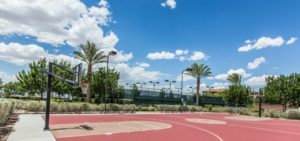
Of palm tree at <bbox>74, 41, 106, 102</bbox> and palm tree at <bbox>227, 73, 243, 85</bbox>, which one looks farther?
palm tree at <bbox>227, 73, 243, 85</bbox>

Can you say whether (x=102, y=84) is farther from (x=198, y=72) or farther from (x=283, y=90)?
(x=283, y=90)

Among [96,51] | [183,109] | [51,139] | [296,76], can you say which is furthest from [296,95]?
[51,139]

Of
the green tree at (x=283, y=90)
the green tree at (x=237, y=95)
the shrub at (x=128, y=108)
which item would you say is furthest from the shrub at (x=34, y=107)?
the green tree at (x=283, y=90)

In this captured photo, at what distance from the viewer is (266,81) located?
6581 centimetres

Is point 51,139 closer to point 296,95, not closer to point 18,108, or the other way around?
point 18,108

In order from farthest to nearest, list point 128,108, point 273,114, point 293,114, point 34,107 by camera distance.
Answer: point 273,114 < point 293,114 < point 128,108 < point 34,107

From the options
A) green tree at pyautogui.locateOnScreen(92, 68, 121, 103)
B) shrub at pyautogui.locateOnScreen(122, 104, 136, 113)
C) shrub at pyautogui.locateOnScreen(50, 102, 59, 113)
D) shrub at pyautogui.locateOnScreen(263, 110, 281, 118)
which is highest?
green tree at pyautogui.locateOnScreen(92, 68, 121, 103)

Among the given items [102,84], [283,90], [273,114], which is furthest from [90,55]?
[283,90]

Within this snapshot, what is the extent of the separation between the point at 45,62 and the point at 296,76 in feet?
164

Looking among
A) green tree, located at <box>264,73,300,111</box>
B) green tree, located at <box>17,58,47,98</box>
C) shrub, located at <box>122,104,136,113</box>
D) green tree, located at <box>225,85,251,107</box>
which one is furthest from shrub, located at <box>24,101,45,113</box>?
green tree, located at <box>264,73,300,111</box>

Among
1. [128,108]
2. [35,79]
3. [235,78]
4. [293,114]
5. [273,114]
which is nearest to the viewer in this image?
[128,108]

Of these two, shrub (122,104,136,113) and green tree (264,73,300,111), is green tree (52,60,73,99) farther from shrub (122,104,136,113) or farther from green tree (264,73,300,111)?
green tree (264,73,300,111)

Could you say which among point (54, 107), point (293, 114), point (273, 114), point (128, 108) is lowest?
point (273, 114)

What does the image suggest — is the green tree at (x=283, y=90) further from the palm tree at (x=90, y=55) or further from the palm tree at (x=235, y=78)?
the palm tree at (x=90, y=55)
